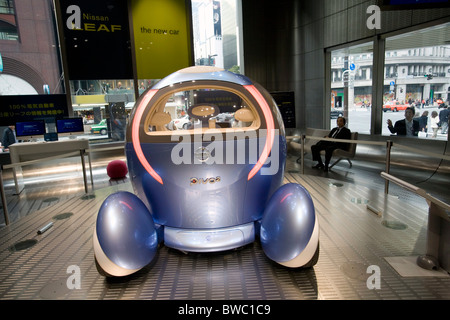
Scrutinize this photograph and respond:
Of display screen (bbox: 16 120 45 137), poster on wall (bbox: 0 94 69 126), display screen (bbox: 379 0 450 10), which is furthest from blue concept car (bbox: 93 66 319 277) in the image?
poster on wall (bbox: 0 94 69 126)

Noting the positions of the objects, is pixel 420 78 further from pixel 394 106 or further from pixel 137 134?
pixel 137 134

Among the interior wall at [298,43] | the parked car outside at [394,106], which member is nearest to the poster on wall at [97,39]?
the interior wall at [298,43]

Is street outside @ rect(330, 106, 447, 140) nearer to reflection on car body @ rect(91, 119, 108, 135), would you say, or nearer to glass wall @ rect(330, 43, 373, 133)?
glass wall @ rect(330, 43, 373, 133)

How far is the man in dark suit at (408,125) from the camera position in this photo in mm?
6141

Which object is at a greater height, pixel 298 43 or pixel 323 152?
pixel 298 43

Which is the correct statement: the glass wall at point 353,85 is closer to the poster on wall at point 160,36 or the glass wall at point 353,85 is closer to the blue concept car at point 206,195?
the poster on wall at point 160,36

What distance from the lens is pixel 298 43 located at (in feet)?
27.4

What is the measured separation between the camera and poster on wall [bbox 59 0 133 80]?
6.99m

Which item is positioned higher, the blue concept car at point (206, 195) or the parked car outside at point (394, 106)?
the parked car outside at point (394, 106)

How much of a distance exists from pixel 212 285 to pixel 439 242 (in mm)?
1684

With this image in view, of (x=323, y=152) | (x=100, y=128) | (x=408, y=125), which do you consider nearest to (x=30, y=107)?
(x=100, y=128)

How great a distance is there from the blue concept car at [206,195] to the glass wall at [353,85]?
5450mm

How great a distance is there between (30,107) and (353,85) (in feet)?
24.3

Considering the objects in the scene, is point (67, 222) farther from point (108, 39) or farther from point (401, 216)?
point (108, 39)
